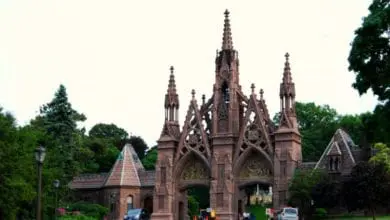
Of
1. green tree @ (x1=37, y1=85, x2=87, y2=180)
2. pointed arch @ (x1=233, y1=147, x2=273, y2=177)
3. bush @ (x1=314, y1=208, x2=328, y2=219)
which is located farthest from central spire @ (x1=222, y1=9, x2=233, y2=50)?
bush @ (x1=314, y1=208, x2=328, y2=219)

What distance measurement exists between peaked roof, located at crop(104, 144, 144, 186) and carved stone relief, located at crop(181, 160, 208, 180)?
7.91 metres

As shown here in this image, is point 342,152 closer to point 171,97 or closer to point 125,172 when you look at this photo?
point 171,97

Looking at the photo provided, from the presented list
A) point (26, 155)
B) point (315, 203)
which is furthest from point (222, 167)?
point (26, 155)

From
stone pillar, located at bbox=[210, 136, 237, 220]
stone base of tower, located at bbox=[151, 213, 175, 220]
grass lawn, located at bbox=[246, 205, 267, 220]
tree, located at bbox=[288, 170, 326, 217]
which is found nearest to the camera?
tree, located at bbox=[288, 170, 326, 217]

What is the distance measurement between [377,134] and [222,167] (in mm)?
41609

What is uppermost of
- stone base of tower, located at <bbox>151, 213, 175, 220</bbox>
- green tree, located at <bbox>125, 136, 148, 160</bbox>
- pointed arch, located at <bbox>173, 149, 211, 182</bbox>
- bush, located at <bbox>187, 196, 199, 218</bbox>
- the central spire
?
the central spire

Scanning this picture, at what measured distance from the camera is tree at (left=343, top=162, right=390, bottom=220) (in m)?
50.6

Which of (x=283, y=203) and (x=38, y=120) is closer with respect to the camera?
(x=283, y=203)

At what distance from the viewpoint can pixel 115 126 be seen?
117 meters

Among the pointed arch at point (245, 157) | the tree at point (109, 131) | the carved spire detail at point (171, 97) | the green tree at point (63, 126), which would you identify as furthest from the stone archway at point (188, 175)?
the tree at point (109, 131)

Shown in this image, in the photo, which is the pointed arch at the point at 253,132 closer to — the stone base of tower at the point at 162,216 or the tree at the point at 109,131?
the stone base of tower at the point at 162,216

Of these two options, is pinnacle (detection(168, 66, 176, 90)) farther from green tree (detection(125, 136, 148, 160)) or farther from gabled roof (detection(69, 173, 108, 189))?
green tree (detection(125, 136, 148, 160))

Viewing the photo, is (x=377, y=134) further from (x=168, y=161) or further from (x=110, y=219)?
(x=110, y=219)

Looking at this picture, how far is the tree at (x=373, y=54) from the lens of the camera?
2189 centimetres
